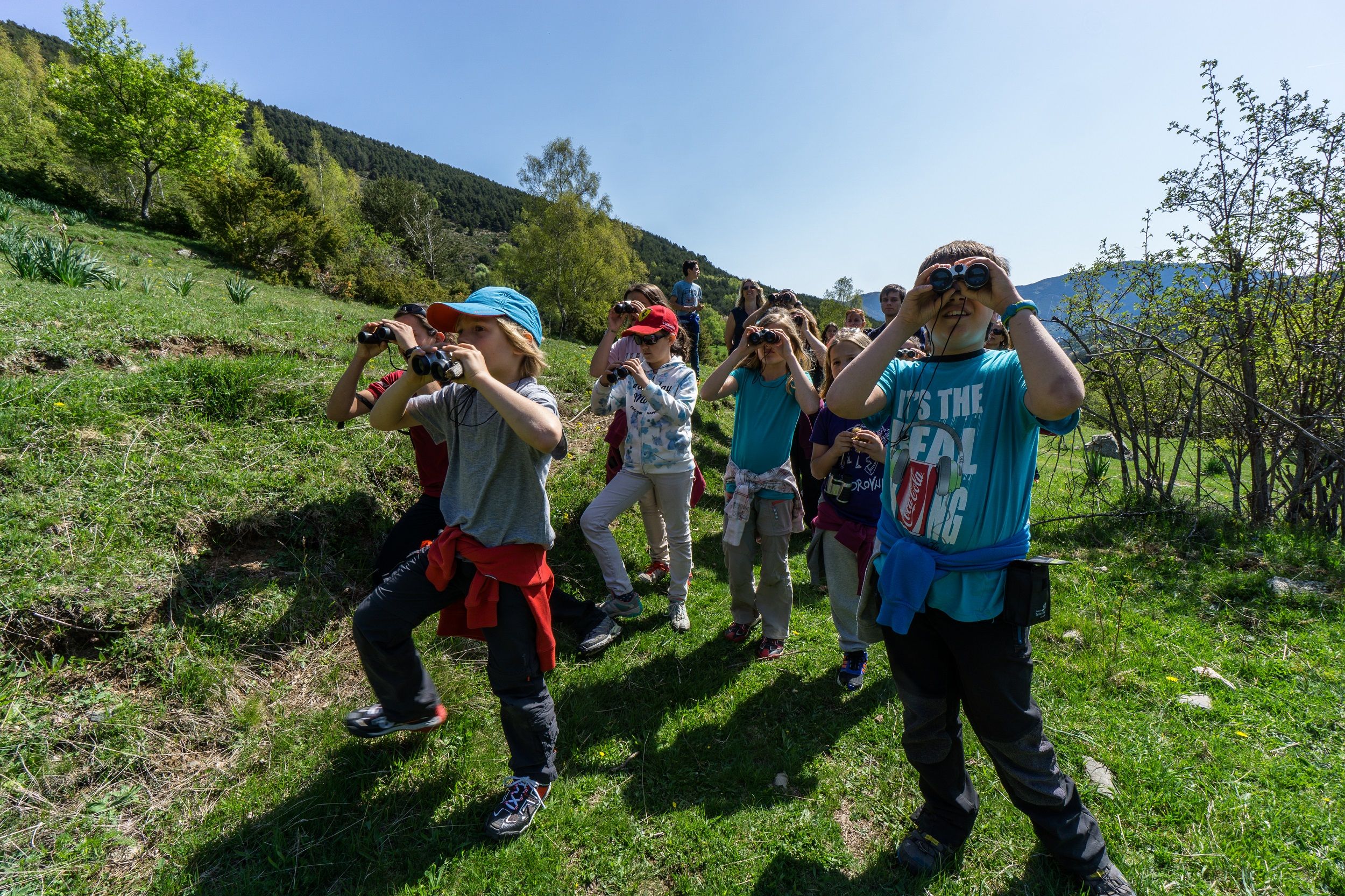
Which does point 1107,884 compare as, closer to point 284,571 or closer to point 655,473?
point 655,473

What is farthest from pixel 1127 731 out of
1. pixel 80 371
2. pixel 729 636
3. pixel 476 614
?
pixel 80 371

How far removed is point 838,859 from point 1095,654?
275 cm

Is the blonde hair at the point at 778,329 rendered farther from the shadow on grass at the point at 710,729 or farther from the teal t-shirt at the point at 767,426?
the shadow on grass at the point at 710,729

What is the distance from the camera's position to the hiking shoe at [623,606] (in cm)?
409

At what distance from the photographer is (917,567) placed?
6.55 ft

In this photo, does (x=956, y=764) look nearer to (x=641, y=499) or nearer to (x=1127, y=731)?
(x=1127, y=731)

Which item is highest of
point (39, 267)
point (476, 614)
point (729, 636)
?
point (39, 267)

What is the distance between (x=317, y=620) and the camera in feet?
11.2

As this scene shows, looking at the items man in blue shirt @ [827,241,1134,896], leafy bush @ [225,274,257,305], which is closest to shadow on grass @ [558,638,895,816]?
man in blue shirt @ [827,241,1134,896]

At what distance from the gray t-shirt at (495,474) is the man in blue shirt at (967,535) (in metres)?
1.33

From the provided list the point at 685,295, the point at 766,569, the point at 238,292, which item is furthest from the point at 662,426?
the point at 238,292

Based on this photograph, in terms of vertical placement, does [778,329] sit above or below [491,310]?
above

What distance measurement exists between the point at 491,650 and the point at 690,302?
6.59 meters

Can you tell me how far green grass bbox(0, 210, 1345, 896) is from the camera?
90.6 inches
